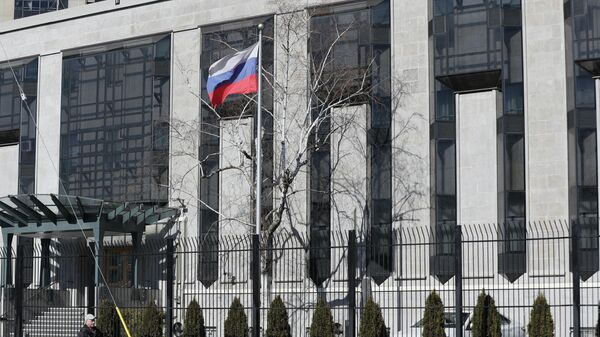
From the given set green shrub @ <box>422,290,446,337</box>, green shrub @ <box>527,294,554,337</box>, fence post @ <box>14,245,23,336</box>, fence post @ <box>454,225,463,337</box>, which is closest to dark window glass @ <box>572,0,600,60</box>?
green shrub @ <box>527,294,554,337</box>

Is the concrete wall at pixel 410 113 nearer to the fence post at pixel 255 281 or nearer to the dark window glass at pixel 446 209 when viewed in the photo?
the dark window glass at pixel 446 209

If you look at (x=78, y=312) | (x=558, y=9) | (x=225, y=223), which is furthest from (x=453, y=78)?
(x=78, y=312)

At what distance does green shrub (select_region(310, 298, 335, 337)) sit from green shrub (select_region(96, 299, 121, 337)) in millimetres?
5102

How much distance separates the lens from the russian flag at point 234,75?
3350 centimetres

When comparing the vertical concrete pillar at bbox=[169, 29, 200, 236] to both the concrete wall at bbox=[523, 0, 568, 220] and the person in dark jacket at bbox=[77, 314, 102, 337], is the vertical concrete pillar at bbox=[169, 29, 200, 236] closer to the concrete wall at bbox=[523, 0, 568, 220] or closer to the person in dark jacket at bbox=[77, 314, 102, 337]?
the concrete wall at bbox=[523, 0, 568, 220]

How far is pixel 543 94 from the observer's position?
3762cm

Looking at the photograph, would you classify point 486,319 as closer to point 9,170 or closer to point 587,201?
point 587,201

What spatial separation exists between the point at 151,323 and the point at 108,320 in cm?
116

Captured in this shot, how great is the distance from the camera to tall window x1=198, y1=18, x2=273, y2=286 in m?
42.2

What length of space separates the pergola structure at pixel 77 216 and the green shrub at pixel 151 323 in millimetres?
12368

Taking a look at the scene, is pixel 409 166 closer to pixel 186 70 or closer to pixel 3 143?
pixel 186 70

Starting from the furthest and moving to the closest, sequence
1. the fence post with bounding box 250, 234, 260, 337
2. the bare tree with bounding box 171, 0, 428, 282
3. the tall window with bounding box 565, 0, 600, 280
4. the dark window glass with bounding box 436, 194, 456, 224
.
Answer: the bare tree with bounding box 171, 0, 428, 282, the dark window glass with bounding box 436, 194, 456, 224, the tall window with bounding box 565, 0, 600, 280, the fence post with bounding box 250, 234, 260, 337

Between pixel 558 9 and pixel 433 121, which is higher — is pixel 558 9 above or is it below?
above

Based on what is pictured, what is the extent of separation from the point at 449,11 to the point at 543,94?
14.5 ft
